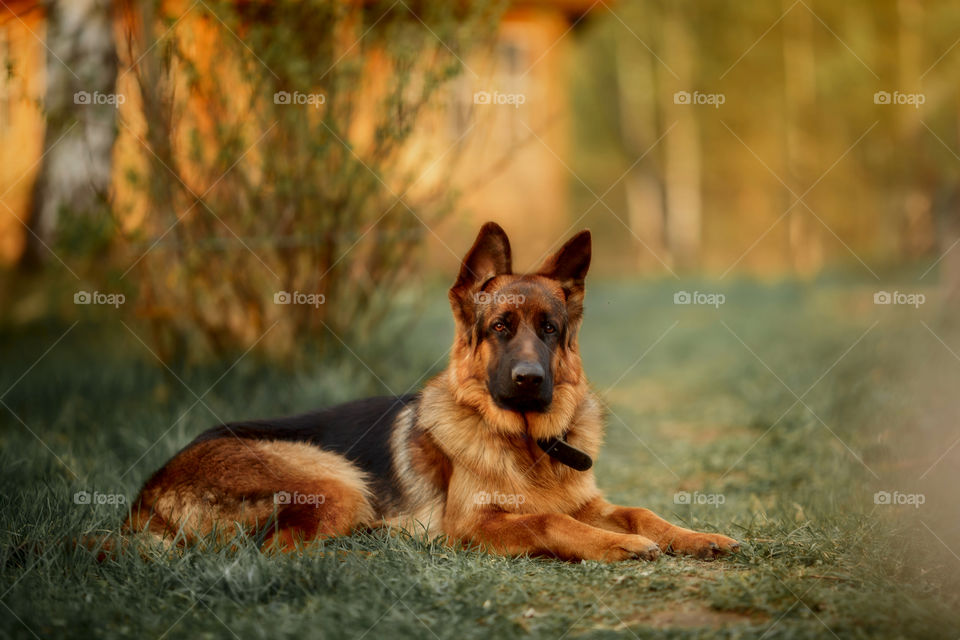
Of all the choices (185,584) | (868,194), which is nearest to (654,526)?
(185,584)

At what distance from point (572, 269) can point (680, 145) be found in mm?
23434

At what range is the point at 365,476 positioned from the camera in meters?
4.71

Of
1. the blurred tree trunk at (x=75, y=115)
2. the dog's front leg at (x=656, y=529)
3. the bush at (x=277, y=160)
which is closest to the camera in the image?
the dog's front leg at (x=656, y=529)

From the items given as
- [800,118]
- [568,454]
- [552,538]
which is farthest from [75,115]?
[800,118]

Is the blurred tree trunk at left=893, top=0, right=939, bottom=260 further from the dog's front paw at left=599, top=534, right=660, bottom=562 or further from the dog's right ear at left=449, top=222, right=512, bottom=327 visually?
the dog's front paw at left=599, top=534, right=660, bottom=562

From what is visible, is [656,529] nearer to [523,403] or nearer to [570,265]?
[523,403]

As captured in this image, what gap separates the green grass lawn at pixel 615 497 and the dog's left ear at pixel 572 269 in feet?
2.33

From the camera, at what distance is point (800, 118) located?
2550cm

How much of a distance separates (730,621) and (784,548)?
99cm

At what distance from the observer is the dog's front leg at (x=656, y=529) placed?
405 centimetres

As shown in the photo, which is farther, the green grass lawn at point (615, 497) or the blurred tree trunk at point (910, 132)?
the blurred tree trunk at point (910, 132)

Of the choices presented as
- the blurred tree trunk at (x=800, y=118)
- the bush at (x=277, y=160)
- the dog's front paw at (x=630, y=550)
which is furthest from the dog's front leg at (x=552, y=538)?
the blurred tree trunk at (x=800, y=118)

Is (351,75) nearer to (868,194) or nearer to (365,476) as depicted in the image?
(365,476)

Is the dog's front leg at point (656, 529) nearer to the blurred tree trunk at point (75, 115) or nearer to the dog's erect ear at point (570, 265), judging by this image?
the dog's erect ear at point (570, 265)
